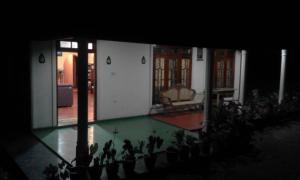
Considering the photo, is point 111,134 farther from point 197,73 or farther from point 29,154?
point 197,73

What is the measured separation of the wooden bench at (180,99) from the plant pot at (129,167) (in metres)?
4.94

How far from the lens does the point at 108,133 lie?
6.55 meters

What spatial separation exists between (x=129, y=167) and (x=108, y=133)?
2.70m

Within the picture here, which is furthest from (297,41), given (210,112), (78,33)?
(78,33)

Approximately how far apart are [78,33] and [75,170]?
5.71ft

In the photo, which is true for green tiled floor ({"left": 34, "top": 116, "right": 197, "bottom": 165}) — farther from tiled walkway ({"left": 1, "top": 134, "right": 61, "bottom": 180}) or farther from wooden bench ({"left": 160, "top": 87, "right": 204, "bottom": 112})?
wooden bench ({"left": 160, "top": 87, "right": 204, "bottom": 112})

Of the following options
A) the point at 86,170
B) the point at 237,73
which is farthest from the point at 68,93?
the point at 237,73

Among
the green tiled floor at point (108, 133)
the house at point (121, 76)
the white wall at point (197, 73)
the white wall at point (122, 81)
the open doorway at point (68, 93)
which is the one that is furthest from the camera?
the white wall at point (197, 73)

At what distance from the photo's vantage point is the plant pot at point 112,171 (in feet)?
12.4

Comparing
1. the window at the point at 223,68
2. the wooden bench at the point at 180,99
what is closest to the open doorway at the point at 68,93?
the wooden bench at the point at 180,99

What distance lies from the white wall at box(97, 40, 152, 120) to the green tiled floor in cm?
41

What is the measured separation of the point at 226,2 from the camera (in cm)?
514

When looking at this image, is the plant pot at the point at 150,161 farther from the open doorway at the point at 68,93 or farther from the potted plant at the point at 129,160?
the open doorway at the point at 68,93

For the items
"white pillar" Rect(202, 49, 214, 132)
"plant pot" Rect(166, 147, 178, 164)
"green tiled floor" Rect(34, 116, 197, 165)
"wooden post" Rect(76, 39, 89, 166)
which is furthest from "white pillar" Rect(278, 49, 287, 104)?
"wooden post" Rect(76, 39, 89, 166)
